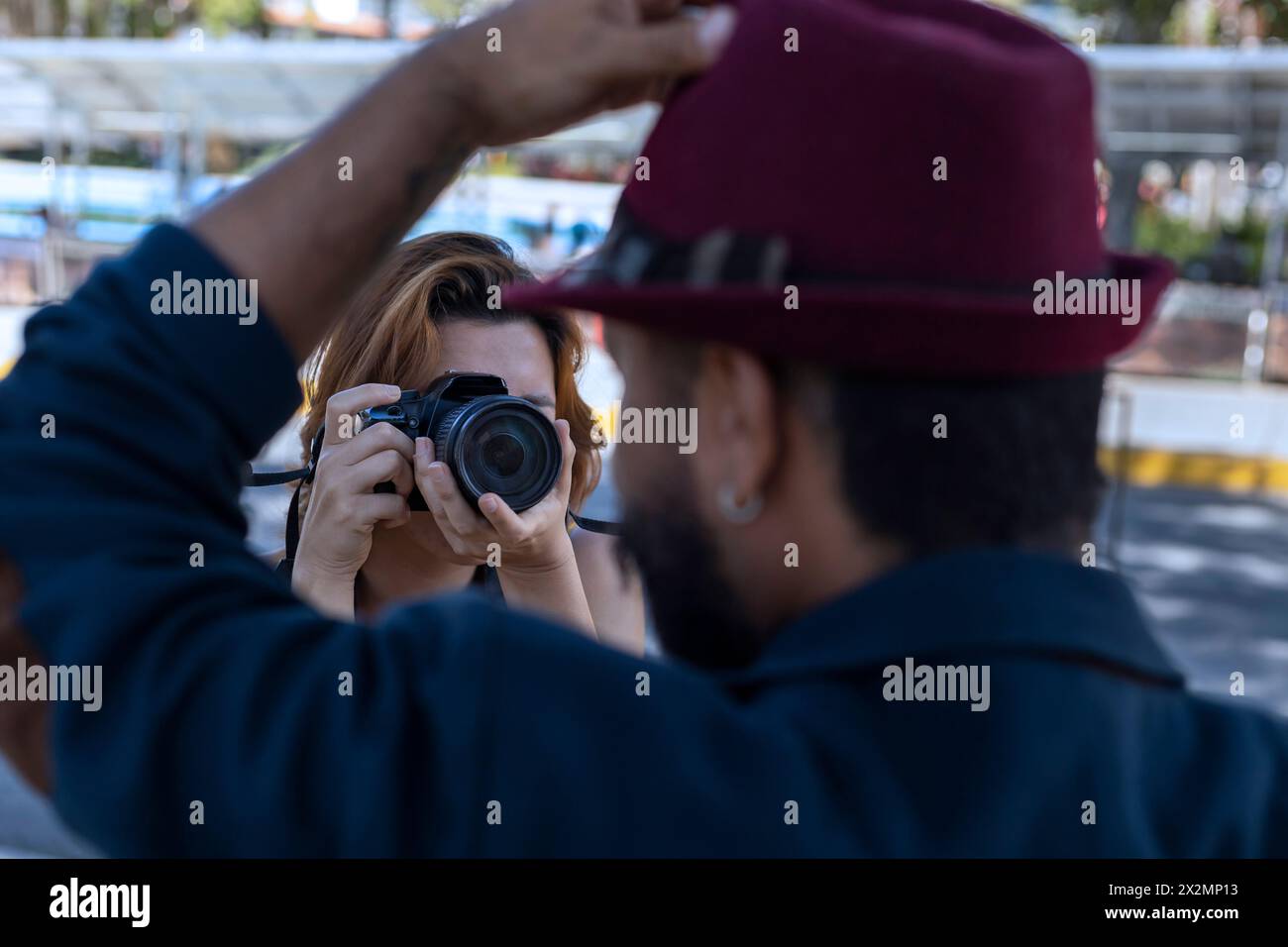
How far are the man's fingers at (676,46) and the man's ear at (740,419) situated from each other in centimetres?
20

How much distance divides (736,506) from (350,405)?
1.26m

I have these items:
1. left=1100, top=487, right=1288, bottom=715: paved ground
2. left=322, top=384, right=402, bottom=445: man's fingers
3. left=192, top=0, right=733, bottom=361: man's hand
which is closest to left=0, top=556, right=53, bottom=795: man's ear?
left=192, top=0, right=733, bottom=361: man's hand

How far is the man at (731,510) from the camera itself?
96 centimetres

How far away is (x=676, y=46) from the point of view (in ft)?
3.34

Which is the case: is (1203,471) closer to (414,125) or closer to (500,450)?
(500,450)

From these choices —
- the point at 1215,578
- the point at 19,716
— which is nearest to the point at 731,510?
the point at 19,716

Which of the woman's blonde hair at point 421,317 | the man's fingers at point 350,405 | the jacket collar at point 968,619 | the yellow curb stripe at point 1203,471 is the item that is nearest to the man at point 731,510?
the jacket collar at point 968,619

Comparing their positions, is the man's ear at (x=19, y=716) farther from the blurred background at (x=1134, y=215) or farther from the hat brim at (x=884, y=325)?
the blurred background at (x=1134, y=215)

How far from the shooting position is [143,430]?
101cm

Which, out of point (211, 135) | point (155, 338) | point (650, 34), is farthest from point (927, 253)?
point (211, 135)

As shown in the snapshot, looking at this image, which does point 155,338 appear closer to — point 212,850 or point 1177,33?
point 212,850
